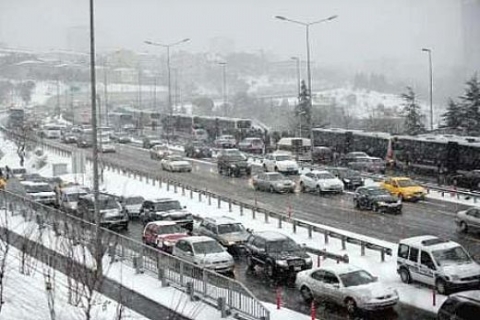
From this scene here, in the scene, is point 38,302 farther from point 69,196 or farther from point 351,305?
point 69,196

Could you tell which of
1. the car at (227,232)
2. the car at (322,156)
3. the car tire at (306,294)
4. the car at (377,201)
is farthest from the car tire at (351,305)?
the car at (322,156)

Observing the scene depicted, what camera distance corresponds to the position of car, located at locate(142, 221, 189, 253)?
1005 inches

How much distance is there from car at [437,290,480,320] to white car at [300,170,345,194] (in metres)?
24.4

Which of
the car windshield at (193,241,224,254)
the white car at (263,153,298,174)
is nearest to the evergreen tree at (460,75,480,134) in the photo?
the white car at (263,153,298,174)

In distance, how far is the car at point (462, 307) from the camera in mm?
14750

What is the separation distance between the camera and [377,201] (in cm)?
3394

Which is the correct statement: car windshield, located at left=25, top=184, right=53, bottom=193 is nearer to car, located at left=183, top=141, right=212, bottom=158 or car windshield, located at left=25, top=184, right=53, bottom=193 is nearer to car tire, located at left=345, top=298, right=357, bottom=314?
car, located at left=183, top=141, right=212, bottom=158

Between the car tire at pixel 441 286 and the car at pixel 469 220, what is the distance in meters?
8.86

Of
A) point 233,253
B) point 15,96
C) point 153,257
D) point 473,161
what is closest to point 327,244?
point 233,253

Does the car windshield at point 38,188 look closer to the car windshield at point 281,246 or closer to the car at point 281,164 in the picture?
the car at point 281,164

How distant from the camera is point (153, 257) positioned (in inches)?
877

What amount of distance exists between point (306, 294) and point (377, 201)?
14921 mm

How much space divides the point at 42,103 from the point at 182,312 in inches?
5977

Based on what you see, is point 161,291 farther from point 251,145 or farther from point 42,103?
point 42,103
